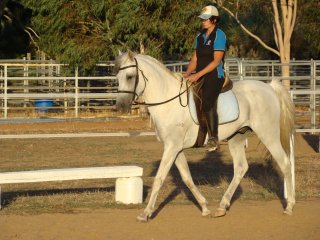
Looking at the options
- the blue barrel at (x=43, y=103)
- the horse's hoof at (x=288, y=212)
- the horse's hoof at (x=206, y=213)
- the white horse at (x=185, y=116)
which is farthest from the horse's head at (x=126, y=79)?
the blue barrel at (x=43, y=103)

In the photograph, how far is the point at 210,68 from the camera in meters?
10.4

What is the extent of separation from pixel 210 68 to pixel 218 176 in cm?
516

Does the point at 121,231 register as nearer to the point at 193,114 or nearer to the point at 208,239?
the point at 208,239

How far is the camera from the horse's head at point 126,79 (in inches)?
384

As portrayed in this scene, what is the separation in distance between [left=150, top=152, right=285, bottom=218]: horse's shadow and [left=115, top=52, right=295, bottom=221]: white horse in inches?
30.8

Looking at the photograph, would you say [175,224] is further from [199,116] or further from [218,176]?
[218,176]

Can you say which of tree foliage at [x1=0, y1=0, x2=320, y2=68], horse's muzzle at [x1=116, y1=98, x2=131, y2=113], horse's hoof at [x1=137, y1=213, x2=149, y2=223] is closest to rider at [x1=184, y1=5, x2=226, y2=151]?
horse's muzzle at [x1=116, y1=98, x2=131, y2=113]

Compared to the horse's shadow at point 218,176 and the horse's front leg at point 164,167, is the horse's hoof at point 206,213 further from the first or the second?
the horse's front leg at point 164,167

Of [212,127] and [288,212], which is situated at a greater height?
[212,127]

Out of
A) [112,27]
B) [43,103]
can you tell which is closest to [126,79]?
[112,27]

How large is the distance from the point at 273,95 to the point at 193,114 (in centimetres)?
143

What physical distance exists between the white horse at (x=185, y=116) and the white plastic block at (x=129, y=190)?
1.09m

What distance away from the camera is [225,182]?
47.0 feet

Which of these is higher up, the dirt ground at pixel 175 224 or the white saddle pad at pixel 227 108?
the white saddle pad at pixel 227 108
